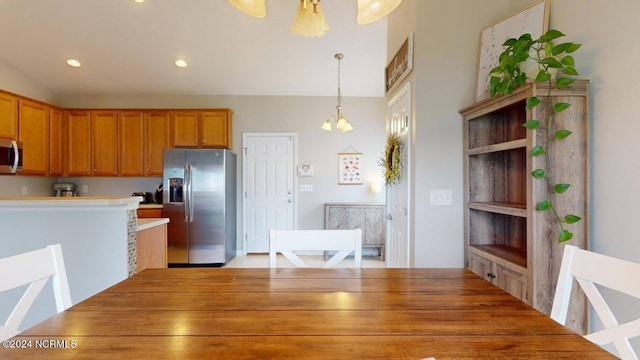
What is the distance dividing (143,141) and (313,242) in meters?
4.01

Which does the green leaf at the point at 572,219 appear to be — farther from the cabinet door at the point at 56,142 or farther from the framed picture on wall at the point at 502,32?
the cabinet door at the point at 56,142

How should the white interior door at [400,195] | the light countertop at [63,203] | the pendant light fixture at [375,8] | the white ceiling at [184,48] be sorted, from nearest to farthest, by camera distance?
the pendant light fixture at [375,8]
the light countertop at [63,203]
the white interior door at [400,195]
the white ceiling at [184,48]

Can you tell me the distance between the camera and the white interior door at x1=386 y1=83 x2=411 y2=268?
98.4 inches

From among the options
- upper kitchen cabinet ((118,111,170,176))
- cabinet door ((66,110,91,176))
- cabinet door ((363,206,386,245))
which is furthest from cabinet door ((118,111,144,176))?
cabinet door ((363,206,386,245))

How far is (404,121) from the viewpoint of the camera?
2.62m

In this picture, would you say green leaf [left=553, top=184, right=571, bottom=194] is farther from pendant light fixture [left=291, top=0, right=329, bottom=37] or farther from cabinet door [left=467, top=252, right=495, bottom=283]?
pendant light fixture [left=291, top=0, right=329, bottom=37]

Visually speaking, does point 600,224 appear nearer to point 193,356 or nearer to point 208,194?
point 193,356

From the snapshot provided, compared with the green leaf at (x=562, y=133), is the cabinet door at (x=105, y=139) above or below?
above

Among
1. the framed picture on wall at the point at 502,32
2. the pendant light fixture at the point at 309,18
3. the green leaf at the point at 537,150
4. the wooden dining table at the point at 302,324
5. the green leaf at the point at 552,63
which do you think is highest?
the framed picture on wall at the point at 502,32

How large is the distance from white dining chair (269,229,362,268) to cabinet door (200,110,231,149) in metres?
3.35

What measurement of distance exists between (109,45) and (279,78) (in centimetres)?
208

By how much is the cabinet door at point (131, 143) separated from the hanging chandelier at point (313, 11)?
404cm

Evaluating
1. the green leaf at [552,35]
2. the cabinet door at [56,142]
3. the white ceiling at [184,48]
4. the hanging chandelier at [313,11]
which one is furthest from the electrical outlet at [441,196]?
the cabinet door at [56,142]

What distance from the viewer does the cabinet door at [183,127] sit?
4.50m
